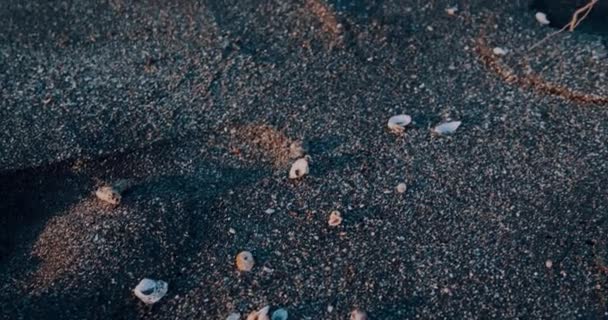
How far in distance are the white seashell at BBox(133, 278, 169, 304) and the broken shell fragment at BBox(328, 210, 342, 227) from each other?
551 millimetres

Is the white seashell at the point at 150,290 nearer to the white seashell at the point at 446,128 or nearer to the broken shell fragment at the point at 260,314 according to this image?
the broken shell fragment at the point at 260,314

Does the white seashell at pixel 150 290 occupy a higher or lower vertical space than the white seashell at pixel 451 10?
lower

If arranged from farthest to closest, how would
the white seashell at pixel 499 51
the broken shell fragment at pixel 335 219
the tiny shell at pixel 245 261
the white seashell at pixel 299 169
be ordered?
the white seashell at pixel 499 51, the white seashell at pixel 299 169, the broken shell fragment at pixel 335 219, the tiny shell at pixel 245 261

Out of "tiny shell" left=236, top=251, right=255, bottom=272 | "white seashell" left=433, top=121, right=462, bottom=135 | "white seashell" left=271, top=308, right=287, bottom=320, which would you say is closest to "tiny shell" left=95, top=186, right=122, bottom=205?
"tiny shell" left=236, top=251, right=255, bottom=272

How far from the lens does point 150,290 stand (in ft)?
7.15

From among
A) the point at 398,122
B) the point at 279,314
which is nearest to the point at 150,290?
the point at 279,314

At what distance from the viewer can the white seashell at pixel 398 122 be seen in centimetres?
263

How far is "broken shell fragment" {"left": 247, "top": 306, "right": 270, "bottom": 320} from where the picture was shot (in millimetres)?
2092

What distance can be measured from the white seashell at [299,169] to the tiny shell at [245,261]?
354mm

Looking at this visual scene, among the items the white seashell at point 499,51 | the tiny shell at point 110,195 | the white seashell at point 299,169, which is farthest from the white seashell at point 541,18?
the tiny shell at point 110,195

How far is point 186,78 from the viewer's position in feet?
9.47

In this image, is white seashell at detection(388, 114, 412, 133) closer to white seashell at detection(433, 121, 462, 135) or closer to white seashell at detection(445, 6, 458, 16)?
white seashell at detection(433, 121, 462, 135)

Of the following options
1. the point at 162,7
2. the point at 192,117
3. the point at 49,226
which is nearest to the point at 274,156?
the point at 192,117

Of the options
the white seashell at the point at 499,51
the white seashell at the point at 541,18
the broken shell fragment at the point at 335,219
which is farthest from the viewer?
the white seashell at the point at 541,18
